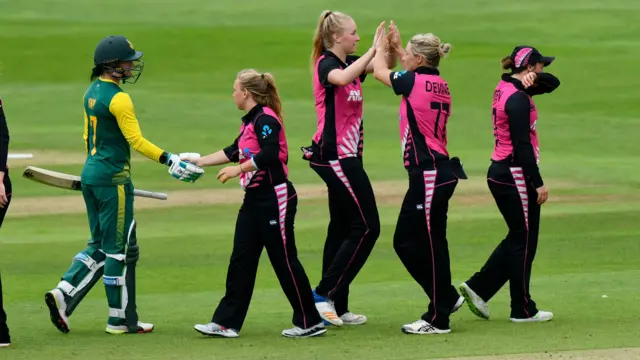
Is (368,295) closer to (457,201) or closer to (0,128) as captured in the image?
(0,128)

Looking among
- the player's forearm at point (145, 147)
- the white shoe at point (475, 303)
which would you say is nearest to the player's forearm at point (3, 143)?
the player's forearm at point (145, 147)

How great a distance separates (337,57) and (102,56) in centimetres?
160

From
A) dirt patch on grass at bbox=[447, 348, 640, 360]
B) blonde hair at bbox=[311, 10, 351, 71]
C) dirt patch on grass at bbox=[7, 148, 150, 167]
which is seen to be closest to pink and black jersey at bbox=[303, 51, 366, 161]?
blonde hair at bbox=[311, 10, 351, 71]

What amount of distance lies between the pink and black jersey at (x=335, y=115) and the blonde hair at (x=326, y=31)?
0.33 ft

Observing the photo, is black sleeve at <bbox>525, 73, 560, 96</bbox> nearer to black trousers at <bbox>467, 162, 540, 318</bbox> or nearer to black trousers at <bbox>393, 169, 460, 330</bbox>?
black trousers at <bbox>467, 162, 540, 318</bbox>

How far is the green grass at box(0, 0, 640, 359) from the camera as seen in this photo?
9.08 meters

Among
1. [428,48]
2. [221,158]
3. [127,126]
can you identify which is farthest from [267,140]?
[428,48]

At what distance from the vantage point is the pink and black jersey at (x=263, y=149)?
28.9 ft

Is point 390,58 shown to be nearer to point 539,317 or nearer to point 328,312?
point 328,312

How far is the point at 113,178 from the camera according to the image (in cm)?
915

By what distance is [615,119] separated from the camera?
22.7 metres

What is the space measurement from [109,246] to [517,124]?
288 centimetres

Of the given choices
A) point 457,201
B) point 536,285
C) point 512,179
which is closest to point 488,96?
point 457,201

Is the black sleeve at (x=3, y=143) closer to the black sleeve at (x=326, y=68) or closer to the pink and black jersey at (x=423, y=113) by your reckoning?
the black sleeve at (x=326, y=68)
